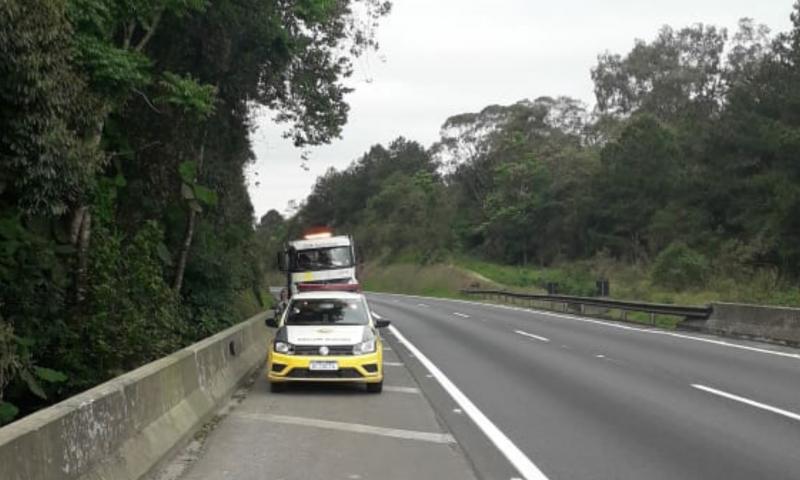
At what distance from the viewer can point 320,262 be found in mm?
32312

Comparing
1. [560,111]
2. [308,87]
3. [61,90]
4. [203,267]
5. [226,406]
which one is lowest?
[226,406]

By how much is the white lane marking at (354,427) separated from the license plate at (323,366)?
1.71 meters

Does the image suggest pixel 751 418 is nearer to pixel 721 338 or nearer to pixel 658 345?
pixel 658 345

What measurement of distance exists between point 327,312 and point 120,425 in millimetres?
6820

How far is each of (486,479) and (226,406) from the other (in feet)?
16.8

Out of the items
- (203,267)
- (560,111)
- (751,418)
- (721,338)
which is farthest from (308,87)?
(560,111)

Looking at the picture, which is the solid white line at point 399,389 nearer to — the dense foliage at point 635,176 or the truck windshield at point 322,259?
the truck windshield at point 322,259

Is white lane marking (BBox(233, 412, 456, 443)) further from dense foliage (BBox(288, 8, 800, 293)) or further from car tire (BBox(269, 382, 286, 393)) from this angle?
dense foliage (BBox(288, 8, 800, 293))

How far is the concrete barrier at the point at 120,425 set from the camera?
5445 mm

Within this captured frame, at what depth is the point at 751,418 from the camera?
1033 centimetres

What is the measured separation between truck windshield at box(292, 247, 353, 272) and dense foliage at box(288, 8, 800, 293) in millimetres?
17967

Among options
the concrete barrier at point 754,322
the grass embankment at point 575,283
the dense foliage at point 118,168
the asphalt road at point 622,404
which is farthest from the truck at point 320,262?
the concrete barrier at point 754,322

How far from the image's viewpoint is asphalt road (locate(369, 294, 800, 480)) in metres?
8.09

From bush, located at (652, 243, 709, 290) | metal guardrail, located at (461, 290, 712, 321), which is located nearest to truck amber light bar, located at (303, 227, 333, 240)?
metal guardrail, located at (461, 290, 712, 321)
